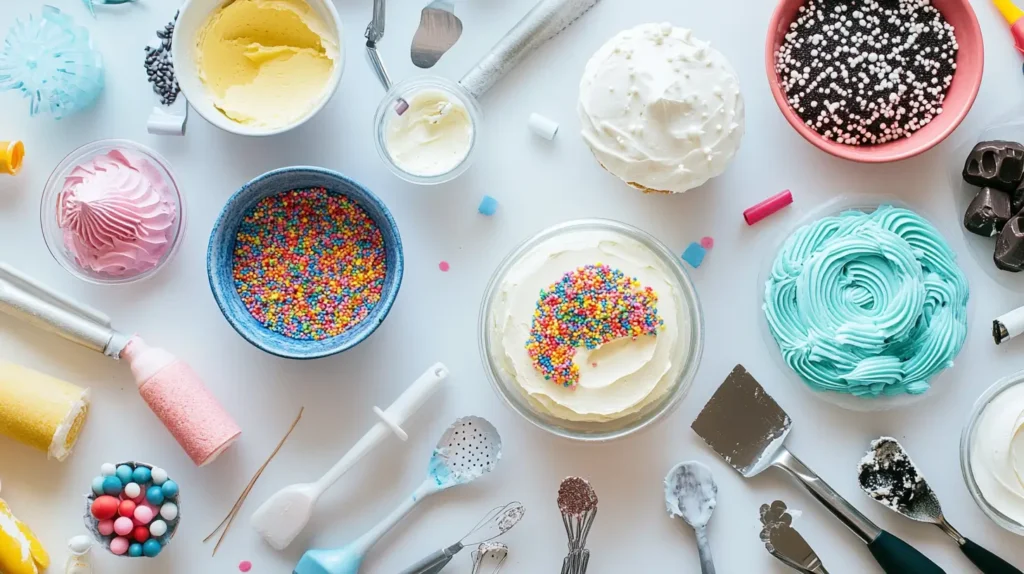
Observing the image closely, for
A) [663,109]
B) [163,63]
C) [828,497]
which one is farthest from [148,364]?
[828,497]

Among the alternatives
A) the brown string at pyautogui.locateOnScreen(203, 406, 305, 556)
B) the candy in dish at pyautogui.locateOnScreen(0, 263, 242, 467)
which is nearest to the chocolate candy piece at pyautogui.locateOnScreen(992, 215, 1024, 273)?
the brown string at pyautogui.locateOnScreen(203, 406, 305, 556)

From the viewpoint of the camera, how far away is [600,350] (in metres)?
1.41

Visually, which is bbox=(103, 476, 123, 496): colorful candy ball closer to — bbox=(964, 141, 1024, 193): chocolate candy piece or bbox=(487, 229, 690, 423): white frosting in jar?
bbox=(487, 229, 690, 423): white frosting in jar

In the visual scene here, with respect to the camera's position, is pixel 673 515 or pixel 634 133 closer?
pixel 634 133

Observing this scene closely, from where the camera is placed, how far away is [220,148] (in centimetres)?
158

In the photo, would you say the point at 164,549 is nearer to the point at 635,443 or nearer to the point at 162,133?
the point at 162,133

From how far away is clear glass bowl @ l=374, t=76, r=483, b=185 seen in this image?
1499 mm

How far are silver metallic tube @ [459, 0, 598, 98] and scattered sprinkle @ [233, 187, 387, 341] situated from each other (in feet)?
1.12

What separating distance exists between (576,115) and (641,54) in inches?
8.5

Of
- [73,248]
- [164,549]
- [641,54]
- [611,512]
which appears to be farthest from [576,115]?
[164,549]

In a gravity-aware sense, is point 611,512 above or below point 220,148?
below

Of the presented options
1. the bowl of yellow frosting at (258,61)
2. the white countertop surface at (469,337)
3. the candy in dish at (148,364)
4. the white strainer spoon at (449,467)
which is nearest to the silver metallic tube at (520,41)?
the white countertop surface at (469,337)

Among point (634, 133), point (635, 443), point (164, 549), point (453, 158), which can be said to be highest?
point (634, 133)

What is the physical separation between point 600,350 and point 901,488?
660 millimetres
